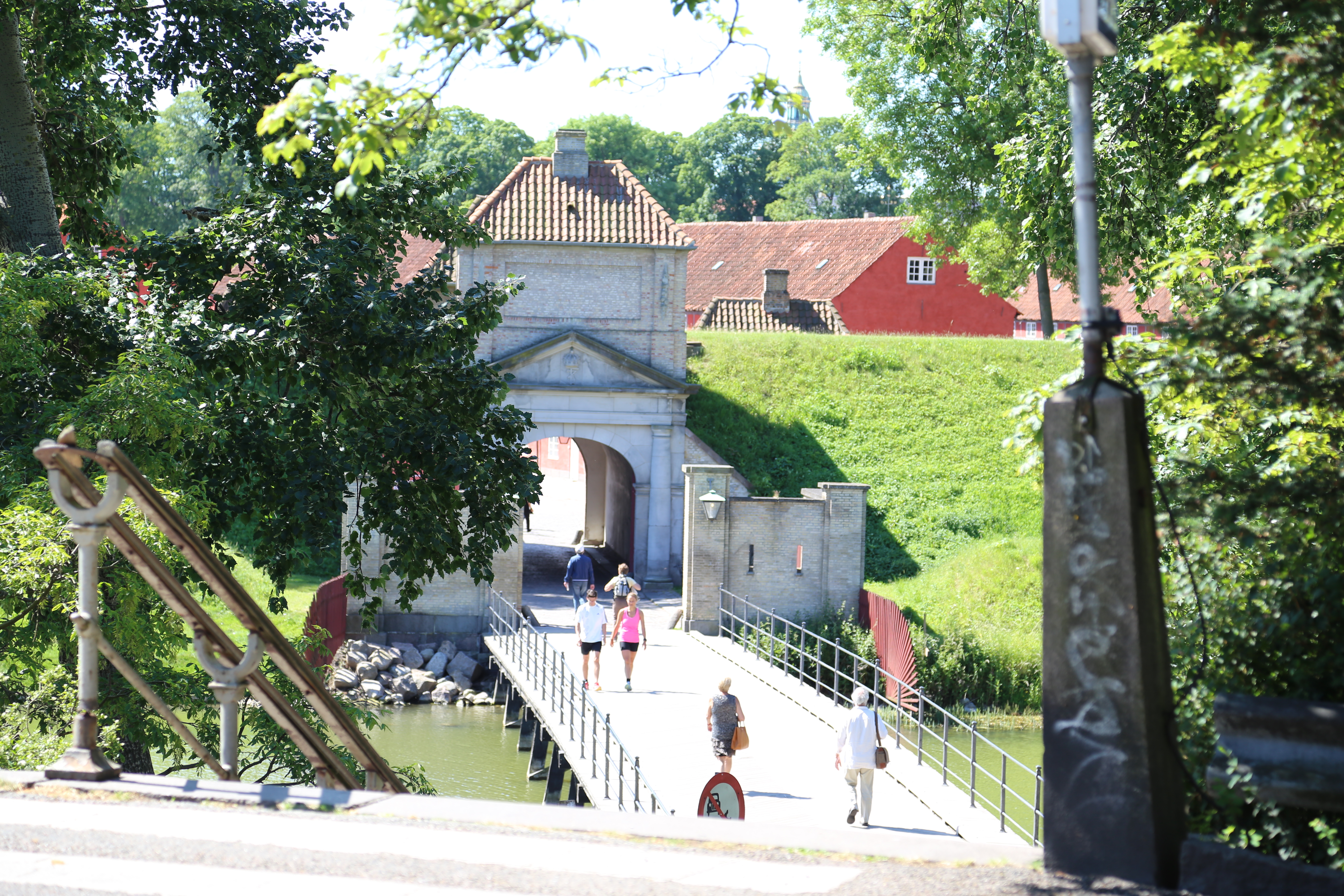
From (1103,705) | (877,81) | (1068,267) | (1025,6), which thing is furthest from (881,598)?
(1103,705)

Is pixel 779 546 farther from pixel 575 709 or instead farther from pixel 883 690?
pixel 575 709

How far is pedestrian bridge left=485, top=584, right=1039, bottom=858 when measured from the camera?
1391 centimetres

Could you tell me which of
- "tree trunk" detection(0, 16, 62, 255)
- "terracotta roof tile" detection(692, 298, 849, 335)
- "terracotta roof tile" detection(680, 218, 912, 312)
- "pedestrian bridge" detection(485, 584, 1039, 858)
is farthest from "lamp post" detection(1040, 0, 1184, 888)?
"terracotta roof tile" detection(680, 218, 912, 312)

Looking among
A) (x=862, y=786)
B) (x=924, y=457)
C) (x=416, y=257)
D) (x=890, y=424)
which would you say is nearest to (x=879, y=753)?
(x=862, y=786)

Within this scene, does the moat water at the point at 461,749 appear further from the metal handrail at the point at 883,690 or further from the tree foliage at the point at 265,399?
the tree foliage at the point at 265,399

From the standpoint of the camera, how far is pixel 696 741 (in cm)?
1689

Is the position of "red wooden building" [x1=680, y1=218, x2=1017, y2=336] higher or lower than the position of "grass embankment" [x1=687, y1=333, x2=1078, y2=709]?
higher

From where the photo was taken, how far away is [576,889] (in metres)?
4.37

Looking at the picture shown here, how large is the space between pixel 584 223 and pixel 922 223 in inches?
550

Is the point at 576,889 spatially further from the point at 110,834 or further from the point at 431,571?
the point at 431,571

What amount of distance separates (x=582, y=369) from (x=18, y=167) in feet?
56.4

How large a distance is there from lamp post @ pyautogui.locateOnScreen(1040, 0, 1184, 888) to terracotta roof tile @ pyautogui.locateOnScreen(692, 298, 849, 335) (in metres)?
37.2

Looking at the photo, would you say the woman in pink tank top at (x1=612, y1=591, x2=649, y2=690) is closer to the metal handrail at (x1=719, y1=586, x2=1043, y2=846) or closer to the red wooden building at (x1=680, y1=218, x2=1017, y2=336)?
the metal handrail at (x1=719, y1=586, x2=1043, y2=846)

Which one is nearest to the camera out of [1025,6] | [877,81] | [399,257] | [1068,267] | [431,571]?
[431,571]
